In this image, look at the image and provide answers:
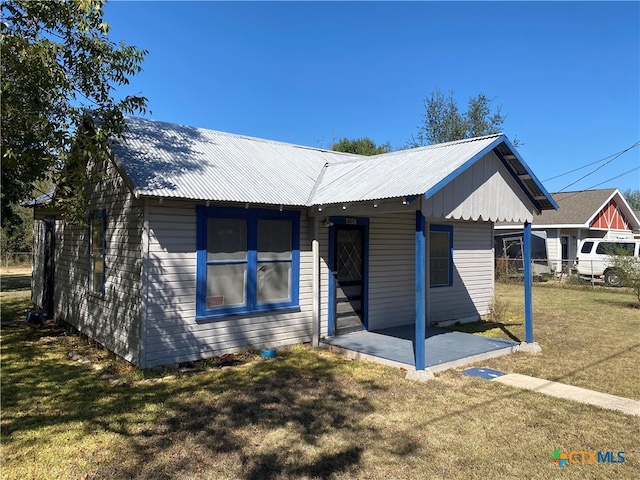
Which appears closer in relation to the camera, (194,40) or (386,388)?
(386,388)

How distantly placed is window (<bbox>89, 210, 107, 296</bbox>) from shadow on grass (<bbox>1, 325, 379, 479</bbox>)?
1624mm

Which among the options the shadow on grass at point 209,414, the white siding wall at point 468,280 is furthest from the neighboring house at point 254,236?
the shadow on grass at point 209,414

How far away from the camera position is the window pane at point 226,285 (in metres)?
7.39

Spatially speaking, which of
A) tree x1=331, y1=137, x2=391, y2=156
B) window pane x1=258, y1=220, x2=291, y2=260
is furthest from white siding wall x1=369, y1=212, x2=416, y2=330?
tree x1=331, y1=137, x2=391, y2=156

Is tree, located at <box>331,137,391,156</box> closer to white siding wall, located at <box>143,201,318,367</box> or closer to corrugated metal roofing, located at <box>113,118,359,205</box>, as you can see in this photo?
corrugated metal roofing, located at <box>113,118,359,205</box>

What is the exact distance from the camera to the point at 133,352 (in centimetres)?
698

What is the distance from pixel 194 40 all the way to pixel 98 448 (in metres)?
10.8

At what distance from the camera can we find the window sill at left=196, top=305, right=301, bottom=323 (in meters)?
7.24

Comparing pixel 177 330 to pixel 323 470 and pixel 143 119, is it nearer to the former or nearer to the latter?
pixel 323 470

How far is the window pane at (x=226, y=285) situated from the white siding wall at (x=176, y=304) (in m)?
0.28

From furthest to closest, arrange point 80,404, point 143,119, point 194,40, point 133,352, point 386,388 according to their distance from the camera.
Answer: point 194,40 < point 143,119 < point 133,352 < point 386,388 < point 80,404

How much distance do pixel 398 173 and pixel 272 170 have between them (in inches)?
110

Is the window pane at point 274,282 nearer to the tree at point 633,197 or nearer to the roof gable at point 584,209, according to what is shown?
the roof gable at point 584,209

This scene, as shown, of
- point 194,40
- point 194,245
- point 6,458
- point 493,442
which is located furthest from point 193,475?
point 194,40
